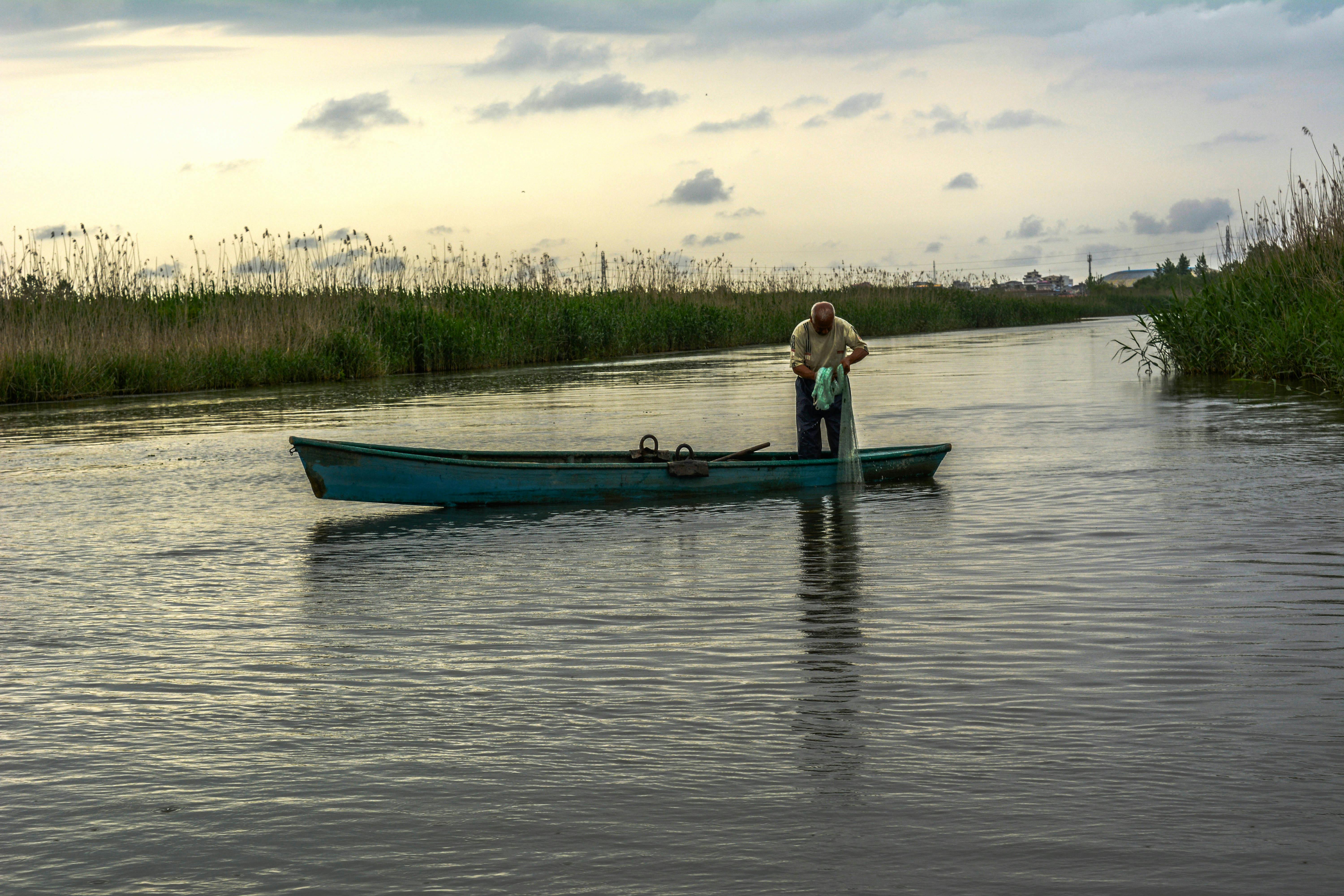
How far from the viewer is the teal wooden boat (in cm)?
990

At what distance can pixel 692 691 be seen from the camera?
5.05 m

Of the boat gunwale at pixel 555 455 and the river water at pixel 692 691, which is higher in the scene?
the boat gunwale at pixel 555 455

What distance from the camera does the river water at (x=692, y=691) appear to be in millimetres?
3529

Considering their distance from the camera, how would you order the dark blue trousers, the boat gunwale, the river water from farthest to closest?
the dark blue trousers
the boat gunwale
the river water

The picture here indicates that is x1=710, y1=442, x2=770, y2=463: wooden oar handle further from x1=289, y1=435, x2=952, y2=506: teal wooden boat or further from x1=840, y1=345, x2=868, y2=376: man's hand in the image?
x1=840, y1=345, x2=868, y2=376: man's hand

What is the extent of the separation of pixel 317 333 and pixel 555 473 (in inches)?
829

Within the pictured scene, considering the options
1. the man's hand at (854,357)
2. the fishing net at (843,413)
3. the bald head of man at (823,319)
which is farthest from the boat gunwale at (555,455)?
the bald head of man at (823,319)

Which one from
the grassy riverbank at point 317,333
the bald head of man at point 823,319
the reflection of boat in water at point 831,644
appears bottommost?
the reflection of boat in water at point 831,644

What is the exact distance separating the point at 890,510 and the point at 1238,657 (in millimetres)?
4738

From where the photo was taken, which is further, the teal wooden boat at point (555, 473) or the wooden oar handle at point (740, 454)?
the wooden oar handle at point (740, 454)

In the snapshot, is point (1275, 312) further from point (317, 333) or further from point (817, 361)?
point (317, 333)

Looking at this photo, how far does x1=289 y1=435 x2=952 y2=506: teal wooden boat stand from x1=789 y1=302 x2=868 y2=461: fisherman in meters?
0.34

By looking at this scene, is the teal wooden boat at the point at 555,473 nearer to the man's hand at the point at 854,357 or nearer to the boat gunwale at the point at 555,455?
the boat gunwale at the point at 555,455

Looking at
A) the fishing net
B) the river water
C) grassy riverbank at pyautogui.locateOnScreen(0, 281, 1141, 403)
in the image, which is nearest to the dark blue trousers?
the fishing net
